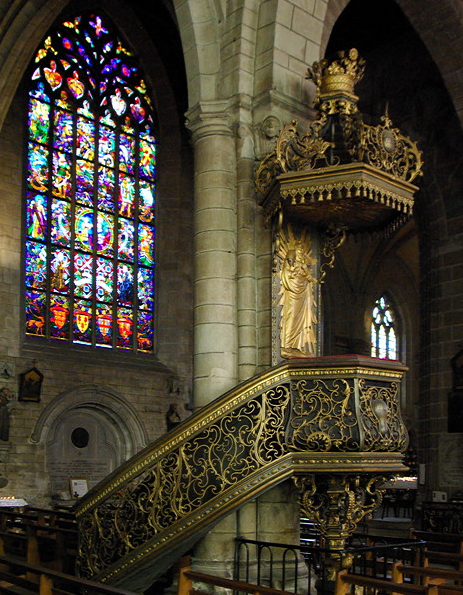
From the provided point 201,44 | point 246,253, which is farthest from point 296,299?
point 201,44

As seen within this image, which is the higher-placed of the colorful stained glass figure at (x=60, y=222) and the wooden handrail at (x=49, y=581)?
the colorful stained glass figure at (x=60, y=222)

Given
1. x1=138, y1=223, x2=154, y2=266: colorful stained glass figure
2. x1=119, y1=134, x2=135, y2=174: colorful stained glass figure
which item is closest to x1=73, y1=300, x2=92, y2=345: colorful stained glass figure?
x1=138, y1=223, x2=154, y2=266: colorful stained glass figure

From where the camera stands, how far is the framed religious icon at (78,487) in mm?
14413

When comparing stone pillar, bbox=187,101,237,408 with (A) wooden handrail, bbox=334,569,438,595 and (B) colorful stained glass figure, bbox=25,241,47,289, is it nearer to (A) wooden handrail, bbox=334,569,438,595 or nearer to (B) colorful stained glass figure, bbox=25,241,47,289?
(A) wooden handrail, bbox=334,569,438,595

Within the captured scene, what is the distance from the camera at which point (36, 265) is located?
14.8m

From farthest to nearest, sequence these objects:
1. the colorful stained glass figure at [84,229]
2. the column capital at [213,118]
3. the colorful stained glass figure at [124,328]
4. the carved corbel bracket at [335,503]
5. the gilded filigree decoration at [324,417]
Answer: the colorful stained glass figure at [124,328]
the colorful stained glass figure at [84,229]
the column capital at [213,118]
the carved corbel bracket at [335,503]
the gilded filigree decoration at [324,417]

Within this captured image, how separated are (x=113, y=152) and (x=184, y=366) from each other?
→ 179 inches

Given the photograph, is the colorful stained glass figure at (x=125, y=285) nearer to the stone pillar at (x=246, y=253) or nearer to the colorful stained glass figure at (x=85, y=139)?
the colorful stained glass figure at (x=85, y=139)

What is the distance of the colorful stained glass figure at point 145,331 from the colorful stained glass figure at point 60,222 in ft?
7.15

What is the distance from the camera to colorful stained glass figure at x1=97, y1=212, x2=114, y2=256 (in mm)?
15812

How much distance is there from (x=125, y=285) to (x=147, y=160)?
284cm

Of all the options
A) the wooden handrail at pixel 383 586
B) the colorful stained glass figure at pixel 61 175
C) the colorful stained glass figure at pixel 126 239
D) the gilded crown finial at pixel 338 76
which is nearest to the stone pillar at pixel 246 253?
the gilded crown finial at pixel 338 76

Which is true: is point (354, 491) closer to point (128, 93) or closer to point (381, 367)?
point (381, 367)

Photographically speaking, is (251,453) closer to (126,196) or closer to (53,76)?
(126,196)
